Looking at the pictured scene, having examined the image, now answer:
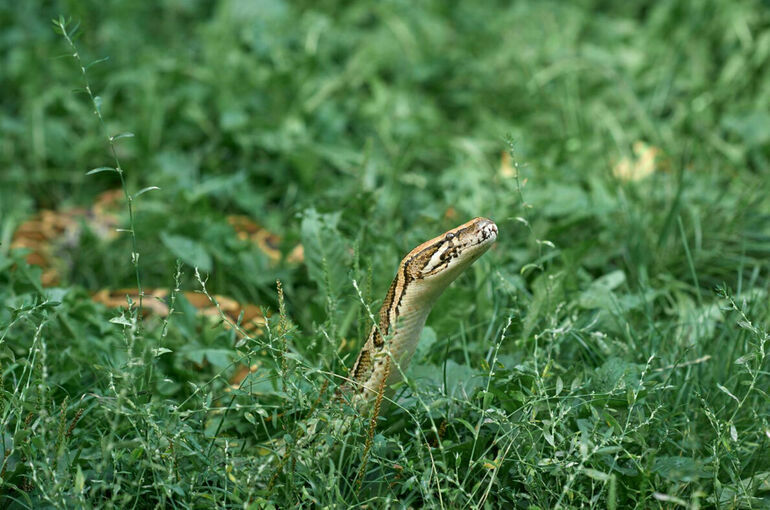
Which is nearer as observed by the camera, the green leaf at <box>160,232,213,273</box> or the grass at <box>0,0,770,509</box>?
the grass at <box>0,0,770,509</box>

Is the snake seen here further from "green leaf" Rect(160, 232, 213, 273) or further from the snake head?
"green leaf" Rect(160, 232, 213, 273)

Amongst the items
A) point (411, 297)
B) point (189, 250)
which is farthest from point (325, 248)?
point (189, 250)

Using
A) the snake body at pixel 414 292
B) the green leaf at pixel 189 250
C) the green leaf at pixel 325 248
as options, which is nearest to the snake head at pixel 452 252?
the snake body at pixel 414 292

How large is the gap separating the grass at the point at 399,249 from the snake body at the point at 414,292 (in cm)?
10

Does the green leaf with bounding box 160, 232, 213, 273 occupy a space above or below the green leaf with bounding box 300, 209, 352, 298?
below

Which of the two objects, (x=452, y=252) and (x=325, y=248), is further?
(x=325, y=248)

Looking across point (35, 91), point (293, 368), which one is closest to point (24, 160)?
point (35, 91)

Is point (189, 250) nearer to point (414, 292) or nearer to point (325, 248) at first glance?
point (325, 248)

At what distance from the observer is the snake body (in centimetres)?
240

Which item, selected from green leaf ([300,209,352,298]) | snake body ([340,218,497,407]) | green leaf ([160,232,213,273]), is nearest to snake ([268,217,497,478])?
snake body ([340,218,497,407])

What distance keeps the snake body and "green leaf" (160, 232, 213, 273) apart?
1.23 meters

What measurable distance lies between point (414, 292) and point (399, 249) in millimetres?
862

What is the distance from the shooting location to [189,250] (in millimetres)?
3570

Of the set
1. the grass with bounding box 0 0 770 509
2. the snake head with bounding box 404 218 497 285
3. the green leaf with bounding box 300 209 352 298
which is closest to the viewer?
the grass with bounding box 0 0 770 509
